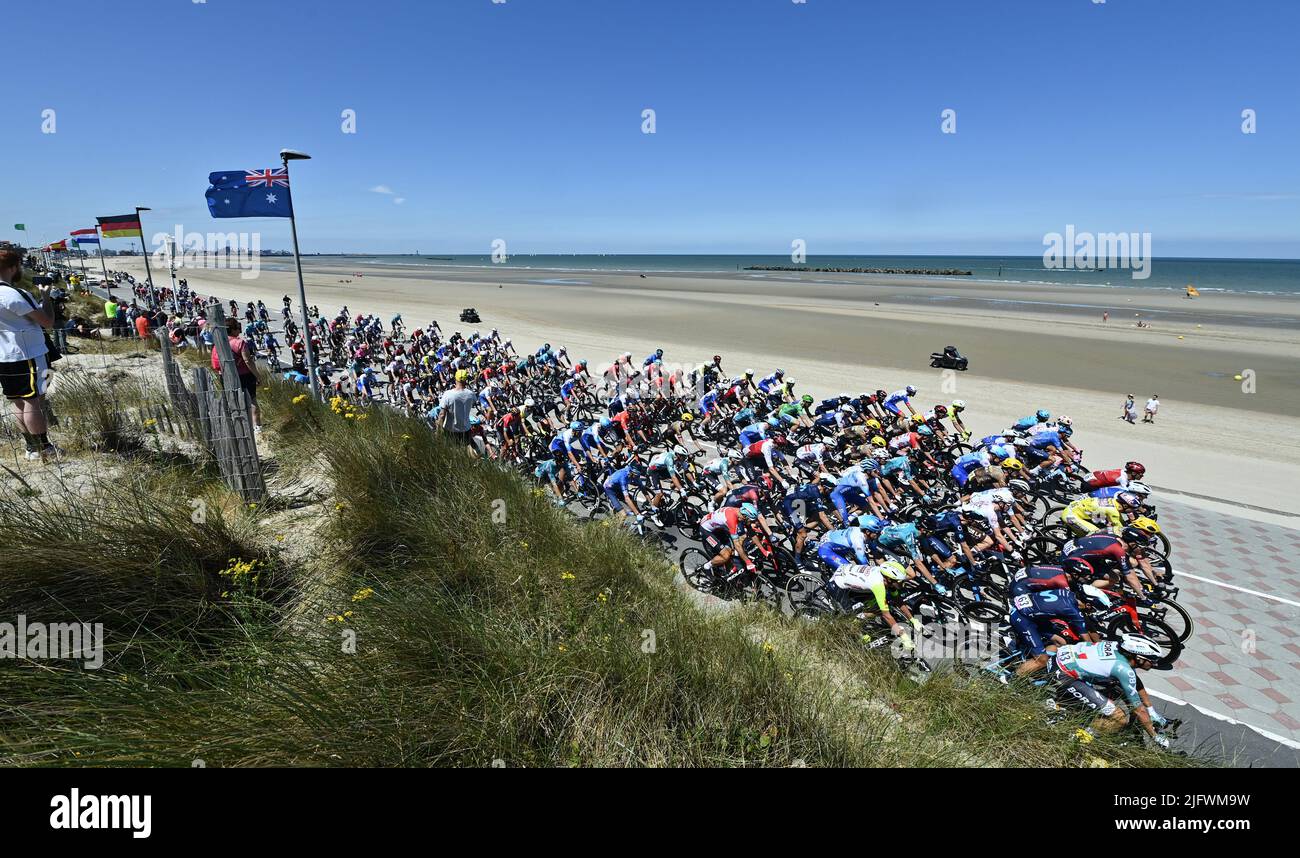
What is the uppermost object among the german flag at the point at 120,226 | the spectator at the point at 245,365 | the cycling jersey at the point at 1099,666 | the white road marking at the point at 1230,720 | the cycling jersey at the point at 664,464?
the german flag at the point at 120,226

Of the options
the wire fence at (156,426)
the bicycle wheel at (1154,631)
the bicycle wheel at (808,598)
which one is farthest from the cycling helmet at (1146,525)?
the wire fence at (156,426)

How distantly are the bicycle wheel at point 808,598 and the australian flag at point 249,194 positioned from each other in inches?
451

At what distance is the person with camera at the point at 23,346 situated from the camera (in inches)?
203

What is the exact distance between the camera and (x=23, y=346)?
17.7 ft

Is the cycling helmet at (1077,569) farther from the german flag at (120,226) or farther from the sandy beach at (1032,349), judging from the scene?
the german flag at (120,226)

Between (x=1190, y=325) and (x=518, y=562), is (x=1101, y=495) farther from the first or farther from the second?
(x=1190, y=325)

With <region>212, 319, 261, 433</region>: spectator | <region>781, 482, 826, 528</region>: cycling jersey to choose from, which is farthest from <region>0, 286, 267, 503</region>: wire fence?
<region>781, 482, 826, 528</region>: cycling jersey

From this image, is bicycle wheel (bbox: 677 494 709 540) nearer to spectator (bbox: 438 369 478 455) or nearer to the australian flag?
spectator (bbox: 438 369 478 455)

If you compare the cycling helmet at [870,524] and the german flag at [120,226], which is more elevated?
the german flag at [120,226]

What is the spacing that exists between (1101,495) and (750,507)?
4514 millimetres

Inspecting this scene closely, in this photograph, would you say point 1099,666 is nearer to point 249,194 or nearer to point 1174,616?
point 1174,616

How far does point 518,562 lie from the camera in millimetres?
5031

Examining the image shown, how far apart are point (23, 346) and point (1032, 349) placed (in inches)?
1285
